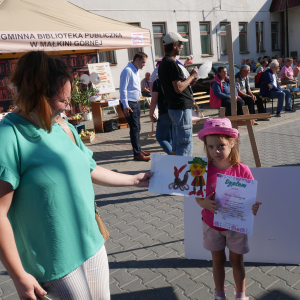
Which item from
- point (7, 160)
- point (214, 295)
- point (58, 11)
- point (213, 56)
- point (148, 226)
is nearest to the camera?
point (7, 160)

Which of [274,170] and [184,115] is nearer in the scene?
[274,170]

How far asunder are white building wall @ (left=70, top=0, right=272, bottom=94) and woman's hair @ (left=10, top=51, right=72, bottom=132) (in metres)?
13.7

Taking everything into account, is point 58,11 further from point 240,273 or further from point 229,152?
point 240,273

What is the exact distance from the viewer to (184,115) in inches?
165

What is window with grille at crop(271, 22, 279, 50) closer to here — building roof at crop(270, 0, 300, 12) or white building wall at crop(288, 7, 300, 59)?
white building wall at crop(288, 7, 300, 59)

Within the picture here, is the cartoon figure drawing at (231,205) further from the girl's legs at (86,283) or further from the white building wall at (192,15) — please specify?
the white building wall at (192,15)

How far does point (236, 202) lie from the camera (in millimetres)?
1925

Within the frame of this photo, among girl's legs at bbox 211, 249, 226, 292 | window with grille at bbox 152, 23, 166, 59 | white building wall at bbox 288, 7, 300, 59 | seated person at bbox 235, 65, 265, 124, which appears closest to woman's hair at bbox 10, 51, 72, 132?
girl's legs at bbox 211, 249, 226, 292

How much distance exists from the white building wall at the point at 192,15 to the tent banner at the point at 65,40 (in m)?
8.56

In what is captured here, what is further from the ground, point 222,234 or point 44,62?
point 44,62

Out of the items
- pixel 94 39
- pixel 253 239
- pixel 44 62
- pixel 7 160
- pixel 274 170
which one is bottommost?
pixel 253 239

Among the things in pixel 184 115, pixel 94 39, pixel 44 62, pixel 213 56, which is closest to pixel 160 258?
pixel 184 115

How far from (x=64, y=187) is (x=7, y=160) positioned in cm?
27

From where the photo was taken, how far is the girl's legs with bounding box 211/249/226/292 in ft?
7.18
